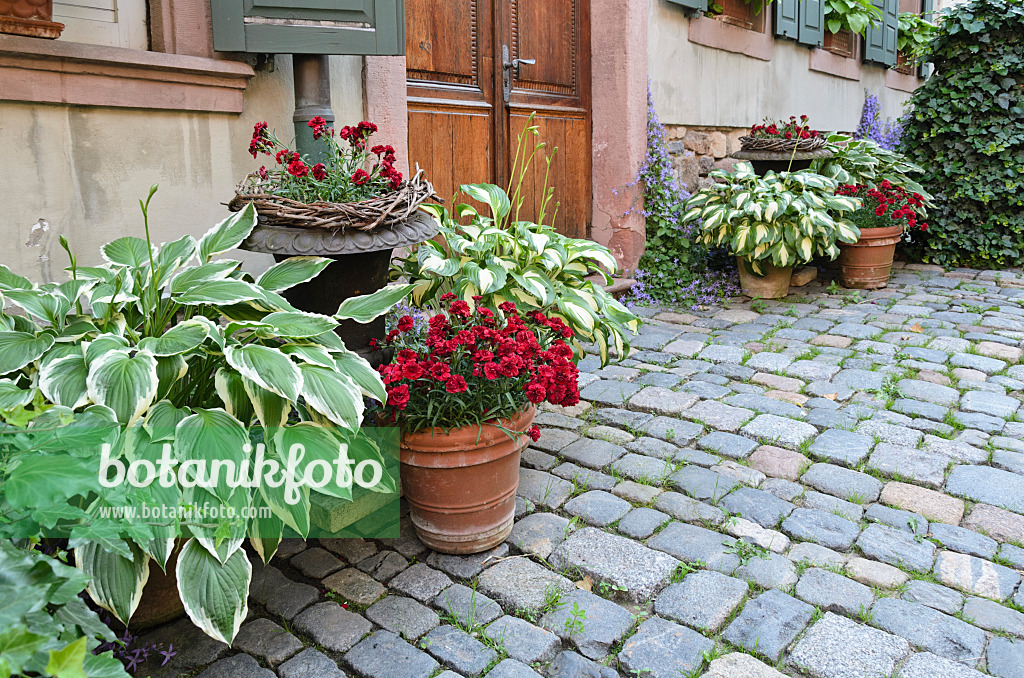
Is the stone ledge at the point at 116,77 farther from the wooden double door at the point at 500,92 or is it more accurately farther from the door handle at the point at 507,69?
the door handle at the point at 507,69

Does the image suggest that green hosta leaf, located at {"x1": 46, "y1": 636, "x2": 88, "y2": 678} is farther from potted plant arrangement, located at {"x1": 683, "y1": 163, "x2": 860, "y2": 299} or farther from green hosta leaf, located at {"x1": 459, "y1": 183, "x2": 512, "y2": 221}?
potted plant arrangement, located at {"x1": 683, "y1": 163, "x2": 860, "y2": 299}

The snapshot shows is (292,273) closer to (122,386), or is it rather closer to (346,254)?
(346,254)

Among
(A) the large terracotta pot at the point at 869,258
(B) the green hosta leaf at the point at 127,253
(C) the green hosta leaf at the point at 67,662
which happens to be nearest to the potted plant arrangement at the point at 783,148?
(A) the large terracotta pot at the point at 869,258

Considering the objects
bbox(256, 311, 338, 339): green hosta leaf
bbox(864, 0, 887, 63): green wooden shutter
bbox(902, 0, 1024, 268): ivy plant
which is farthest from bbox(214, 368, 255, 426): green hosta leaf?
bbox(864, 0, 887, 63): green wooden shutter

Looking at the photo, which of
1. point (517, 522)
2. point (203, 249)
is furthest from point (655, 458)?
point (203, 249)

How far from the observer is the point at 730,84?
602cm

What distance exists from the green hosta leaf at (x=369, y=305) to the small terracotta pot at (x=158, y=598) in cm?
74

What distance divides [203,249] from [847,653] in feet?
6.37

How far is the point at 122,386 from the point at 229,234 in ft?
2.32

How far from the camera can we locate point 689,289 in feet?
17.0

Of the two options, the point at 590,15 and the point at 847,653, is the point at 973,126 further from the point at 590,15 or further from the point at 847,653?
the point at 847,653

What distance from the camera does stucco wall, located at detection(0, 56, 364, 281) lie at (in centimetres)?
238

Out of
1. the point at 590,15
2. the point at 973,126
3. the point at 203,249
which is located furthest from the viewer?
the point at 973,126

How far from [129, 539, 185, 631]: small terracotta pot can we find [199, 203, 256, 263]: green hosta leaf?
0.84 m
